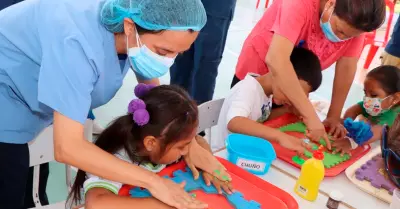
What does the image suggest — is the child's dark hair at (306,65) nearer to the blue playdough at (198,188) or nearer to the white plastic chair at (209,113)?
the white plastic chair at (209,113)

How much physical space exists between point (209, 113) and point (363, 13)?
24.4 inches

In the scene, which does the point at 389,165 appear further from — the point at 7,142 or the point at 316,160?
the point at 7,142

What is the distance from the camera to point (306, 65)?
4.78 ft

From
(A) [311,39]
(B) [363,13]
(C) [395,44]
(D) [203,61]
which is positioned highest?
(B) [363,13]

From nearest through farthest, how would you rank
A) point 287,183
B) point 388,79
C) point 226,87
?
point 287,183 < point 388,79 < point 226,87

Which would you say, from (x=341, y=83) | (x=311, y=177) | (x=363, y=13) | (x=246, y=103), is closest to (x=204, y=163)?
(x=311, y=177)

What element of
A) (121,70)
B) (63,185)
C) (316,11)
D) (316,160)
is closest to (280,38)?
(316,11)

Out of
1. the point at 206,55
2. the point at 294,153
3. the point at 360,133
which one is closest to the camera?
the point at 294,153

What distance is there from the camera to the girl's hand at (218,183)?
1.03 m

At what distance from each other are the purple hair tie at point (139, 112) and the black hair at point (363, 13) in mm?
726

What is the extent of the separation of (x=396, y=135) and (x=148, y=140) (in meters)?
0.65

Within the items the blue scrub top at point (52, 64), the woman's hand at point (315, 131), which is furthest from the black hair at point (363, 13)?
the blue scrub top at point (52, 64)

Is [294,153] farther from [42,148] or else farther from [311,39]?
[42,148]

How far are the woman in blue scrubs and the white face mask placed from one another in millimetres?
1022
